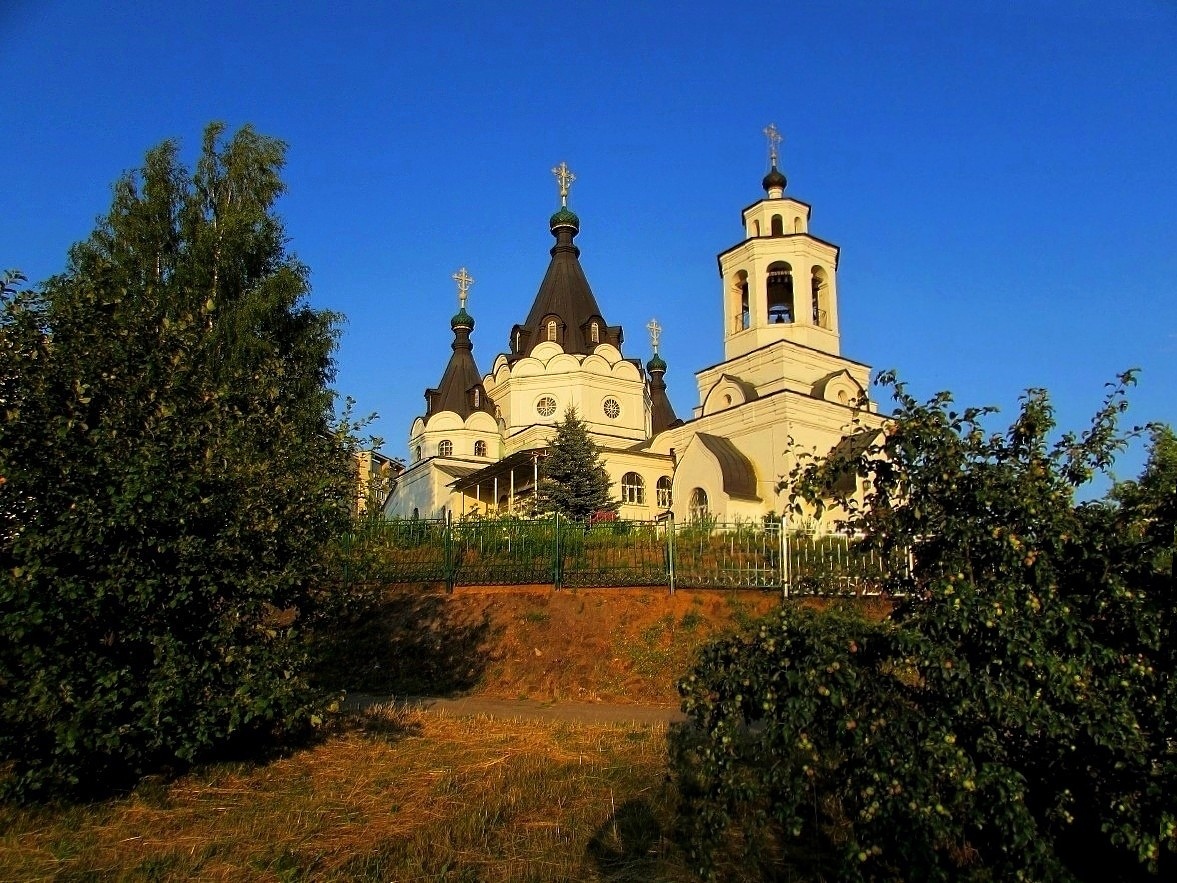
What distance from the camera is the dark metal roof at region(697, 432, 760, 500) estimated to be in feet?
71.1

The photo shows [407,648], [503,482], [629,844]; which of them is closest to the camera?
[629,844]

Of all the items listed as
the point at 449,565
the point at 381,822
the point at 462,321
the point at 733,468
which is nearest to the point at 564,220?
the point at 462,321

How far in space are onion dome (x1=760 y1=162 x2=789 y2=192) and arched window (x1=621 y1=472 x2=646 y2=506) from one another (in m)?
9.78

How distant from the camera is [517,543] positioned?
12.4 meters

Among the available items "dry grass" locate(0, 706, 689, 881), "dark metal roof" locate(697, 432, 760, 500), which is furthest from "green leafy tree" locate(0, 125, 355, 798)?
"dark metal roof" locate(697, 432, 760, 500)

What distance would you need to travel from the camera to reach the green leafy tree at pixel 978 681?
10.9 ft

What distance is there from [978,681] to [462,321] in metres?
37.0

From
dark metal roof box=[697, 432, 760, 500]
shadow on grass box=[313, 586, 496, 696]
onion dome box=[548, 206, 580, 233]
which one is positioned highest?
onion dome box=[548, 206, 580, 233]

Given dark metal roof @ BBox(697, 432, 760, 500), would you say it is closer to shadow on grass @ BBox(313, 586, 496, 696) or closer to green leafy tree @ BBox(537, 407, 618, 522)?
green leafy tree @ BBox(537, 407, 618, 522)

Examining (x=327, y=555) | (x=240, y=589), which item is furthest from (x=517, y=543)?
(x=240, y=589)

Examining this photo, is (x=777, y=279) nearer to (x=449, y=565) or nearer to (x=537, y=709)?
(x=449, y=565)

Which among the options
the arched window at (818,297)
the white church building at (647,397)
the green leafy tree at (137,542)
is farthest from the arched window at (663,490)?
the green leafy tree at (137,542)

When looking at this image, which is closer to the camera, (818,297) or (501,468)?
(818,297)

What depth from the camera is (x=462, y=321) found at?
1543 inches
